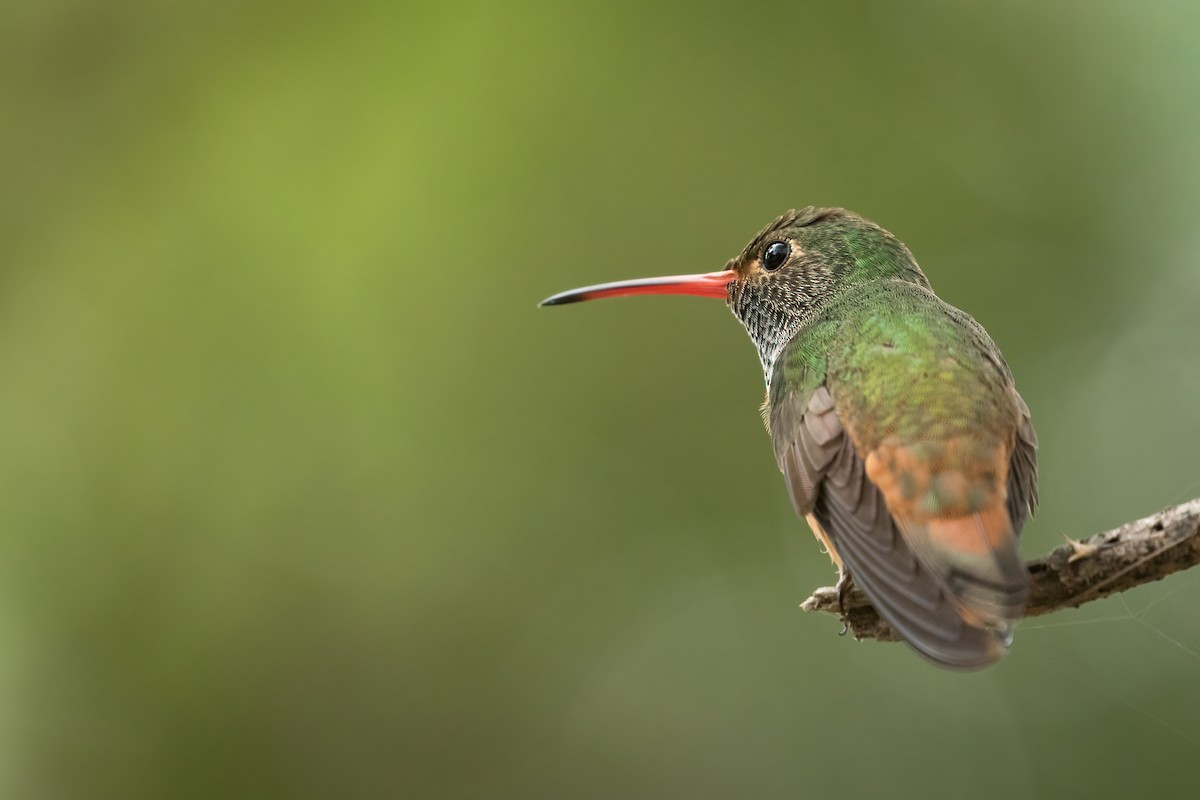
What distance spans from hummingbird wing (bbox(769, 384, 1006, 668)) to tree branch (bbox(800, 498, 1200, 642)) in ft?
0.62

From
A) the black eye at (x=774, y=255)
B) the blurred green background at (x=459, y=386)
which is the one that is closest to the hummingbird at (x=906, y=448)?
the black eye at (x=774, y=255)

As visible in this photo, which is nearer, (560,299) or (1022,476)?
(1022,476)

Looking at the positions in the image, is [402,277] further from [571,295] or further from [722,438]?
[571,295]

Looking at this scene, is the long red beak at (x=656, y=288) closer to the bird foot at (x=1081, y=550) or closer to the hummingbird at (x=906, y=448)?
the hummingbird at (x=906, y=448)

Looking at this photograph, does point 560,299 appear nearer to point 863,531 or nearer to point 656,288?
point 656,288

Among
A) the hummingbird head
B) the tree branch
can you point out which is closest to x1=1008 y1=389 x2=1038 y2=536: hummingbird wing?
the tree branch

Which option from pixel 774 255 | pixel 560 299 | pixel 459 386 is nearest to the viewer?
pixel 560 299

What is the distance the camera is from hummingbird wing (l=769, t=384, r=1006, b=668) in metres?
2.08

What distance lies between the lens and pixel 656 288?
3684mm

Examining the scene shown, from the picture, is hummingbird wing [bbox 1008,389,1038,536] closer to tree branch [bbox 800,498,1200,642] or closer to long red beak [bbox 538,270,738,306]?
tree branch [bbox 800,498,1200,642]

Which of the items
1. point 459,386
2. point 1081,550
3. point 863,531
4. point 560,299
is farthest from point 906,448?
point 459,386

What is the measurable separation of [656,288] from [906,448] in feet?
4.33

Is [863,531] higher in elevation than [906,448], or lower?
lower

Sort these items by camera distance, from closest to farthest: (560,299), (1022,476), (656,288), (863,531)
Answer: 1. (863,531)
2. (1022,476)
3. (560,299)
4. (656,288)
